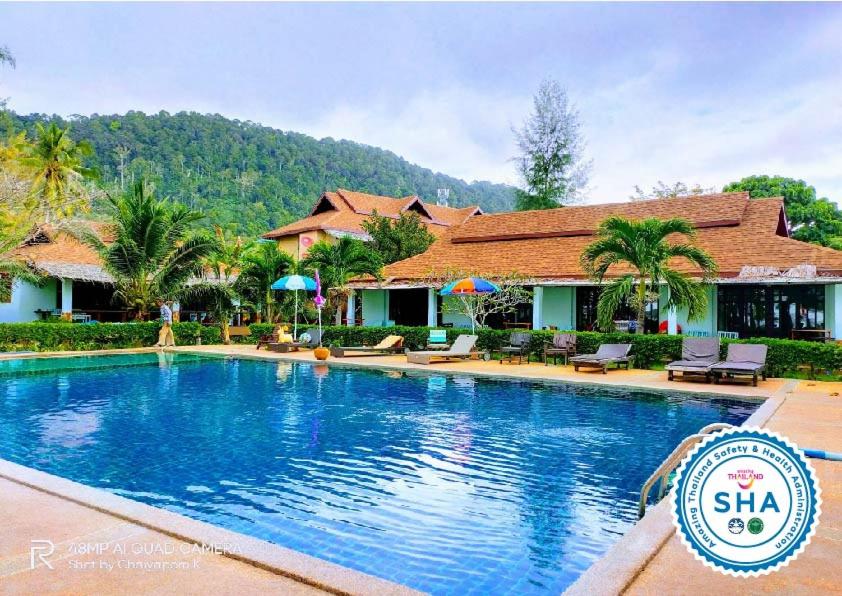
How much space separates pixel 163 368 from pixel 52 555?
14913 mm

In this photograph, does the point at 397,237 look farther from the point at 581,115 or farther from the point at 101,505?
the point at 101,505

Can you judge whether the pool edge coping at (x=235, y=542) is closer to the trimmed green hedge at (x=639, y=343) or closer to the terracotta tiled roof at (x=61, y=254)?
the trimmed green hedge at (x=639, y=343)

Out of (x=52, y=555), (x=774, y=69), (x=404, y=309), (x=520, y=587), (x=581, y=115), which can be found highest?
(x=581, y=115)

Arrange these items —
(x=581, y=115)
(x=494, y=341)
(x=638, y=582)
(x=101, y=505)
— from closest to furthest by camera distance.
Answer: (x=638, y=582) → (x=101, y=505) → (x=494, y=341) → (x=581, y=115)

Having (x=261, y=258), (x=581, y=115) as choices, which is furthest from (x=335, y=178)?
(x=261, y=258)

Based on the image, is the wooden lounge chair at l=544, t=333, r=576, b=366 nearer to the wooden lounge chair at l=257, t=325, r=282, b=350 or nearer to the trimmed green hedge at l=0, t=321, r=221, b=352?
the wooden lounge chair at l=257, t=325, r=282, b=350

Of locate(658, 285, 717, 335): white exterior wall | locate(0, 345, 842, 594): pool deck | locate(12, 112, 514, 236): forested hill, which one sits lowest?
locate(0, 345, 842, 594): pool deck

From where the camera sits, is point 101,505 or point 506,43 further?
point 506,43

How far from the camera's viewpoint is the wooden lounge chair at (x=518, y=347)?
17969mm

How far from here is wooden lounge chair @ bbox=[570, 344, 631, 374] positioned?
15.5 metres

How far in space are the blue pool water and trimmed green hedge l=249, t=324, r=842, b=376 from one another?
14.0 ft

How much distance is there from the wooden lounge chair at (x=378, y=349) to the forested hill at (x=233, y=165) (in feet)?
103

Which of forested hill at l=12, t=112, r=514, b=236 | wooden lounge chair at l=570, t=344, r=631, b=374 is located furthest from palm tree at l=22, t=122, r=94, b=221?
wooden lounge chair at l=570, t=344, r=631, b=374

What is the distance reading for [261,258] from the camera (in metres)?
26.9
